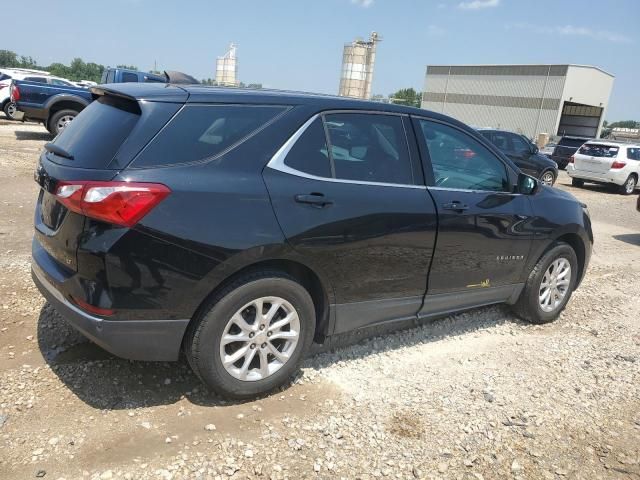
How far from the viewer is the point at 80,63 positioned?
99375mm

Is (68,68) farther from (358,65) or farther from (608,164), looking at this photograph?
(608,164)

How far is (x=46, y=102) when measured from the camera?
13.3 meters

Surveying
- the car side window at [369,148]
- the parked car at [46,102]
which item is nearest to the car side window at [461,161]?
the car side window at [369,148]

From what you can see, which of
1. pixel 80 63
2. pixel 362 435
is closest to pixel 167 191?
pixel 362 435

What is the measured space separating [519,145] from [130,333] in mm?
14647

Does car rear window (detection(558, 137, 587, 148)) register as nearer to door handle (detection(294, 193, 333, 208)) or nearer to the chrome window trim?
the chrome window trim

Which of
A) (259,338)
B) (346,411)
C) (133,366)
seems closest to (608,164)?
(346,411)

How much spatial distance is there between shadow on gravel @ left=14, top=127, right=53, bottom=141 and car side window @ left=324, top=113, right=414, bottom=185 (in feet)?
46.5

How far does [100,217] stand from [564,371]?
3.35 meters

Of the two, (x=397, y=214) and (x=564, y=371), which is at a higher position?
(x=397, y=214)

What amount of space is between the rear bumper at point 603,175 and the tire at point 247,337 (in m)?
15.7

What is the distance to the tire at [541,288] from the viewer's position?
4531 mm

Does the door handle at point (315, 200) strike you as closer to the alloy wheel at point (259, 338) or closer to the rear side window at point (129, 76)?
the alloy wheel at point (259, 338)

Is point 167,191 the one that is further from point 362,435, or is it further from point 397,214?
point 362,435
